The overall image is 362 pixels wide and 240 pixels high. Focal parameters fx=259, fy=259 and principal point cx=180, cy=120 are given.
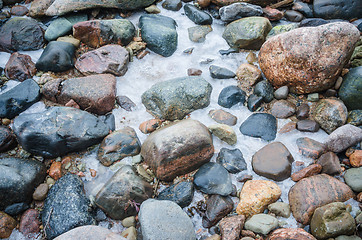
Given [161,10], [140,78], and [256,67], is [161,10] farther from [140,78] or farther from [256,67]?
[256,67]

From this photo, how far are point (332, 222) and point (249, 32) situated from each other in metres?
2.77

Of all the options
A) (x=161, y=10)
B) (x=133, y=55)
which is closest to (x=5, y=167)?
(x=133, y=55)

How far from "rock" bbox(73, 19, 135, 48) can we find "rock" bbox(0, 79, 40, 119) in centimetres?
Answer: 105

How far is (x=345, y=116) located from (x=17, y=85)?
4.15 meters

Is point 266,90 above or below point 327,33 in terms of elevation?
below

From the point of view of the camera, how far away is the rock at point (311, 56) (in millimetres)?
3082

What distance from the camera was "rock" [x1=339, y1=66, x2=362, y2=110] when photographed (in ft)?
10.0

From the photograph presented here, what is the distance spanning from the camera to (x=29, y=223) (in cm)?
258

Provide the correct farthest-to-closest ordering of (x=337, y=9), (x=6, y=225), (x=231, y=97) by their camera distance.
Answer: (x=337, y=9) → (x=231, y=97) → (x=6, y=225)

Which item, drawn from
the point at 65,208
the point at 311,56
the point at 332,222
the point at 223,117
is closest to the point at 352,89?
the point at 311,56

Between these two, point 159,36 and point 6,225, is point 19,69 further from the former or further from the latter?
point 6,225

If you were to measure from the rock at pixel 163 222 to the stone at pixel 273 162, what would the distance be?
3.36 ft

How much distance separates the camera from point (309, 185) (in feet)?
8.57

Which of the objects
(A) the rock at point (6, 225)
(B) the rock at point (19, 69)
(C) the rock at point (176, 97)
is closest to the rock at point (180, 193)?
(C) the rock at point (176, 97)
